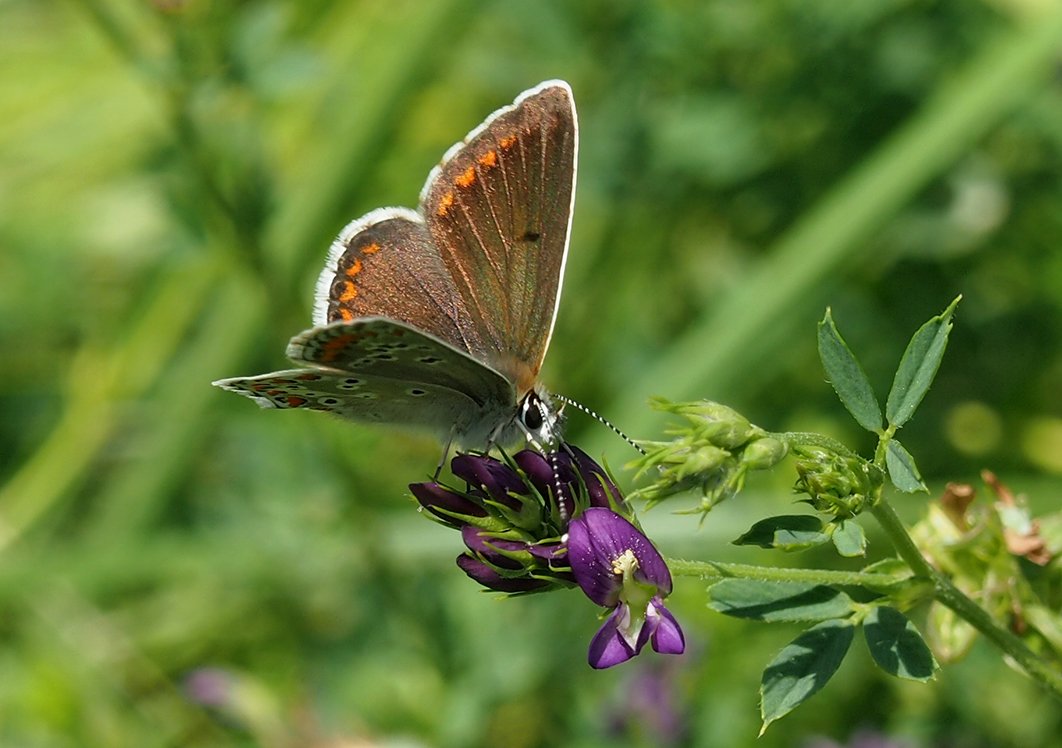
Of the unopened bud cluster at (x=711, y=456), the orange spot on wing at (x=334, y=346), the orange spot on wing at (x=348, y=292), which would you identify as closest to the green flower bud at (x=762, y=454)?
the unopened bud cluster at (x=711, y=456)

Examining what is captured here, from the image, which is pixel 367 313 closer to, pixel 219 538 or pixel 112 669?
pixel 219 538

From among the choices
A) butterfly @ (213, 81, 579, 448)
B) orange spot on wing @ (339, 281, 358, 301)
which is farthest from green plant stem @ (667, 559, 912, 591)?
orange spot on wing @ (339, 281, 358, 301)

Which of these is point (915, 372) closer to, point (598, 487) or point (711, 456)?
point (711, 456)

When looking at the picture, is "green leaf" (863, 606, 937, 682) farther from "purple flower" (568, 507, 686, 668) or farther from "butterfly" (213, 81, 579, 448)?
"butterfly" (213, 81, 579, 448)

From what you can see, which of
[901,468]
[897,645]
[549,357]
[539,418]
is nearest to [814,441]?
[901,468]

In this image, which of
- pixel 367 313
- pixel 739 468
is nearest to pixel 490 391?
pixel 367 313

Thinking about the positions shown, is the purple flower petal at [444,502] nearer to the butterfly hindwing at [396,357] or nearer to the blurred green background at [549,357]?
the butterfly hindwing at [396,357]
